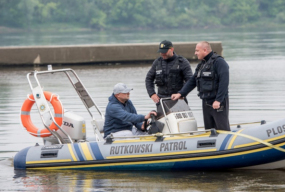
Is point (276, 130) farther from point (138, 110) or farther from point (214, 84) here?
point (138, 110)

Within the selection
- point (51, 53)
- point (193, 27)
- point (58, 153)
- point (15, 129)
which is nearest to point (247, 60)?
point (51, 53)

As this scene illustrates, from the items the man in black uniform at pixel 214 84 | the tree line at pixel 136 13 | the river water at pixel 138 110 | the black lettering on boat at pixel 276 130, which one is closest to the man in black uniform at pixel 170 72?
the man in black uniform at pixel 214 84

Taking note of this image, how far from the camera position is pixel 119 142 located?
27.9 ft

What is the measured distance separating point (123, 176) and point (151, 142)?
1.78 ft

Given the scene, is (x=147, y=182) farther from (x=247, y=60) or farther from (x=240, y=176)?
(x=247, y=60)

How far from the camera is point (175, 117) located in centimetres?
860

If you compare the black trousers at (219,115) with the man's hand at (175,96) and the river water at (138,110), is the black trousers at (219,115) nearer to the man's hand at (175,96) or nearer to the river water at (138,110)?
the man's hand at (175,96)

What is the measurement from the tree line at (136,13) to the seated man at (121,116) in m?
90.7

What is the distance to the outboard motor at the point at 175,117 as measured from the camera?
338 inches

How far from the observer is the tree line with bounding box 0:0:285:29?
329 ft

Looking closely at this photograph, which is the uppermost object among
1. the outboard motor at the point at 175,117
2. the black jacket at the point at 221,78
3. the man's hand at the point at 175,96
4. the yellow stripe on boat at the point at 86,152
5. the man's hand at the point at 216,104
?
the black jacket at the point at 221,78

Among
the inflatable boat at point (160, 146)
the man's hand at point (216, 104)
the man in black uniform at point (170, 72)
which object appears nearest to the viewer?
the inflatable boat at point (160, 146)

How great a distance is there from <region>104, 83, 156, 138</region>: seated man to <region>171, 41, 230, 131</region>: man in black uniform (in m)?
0.74

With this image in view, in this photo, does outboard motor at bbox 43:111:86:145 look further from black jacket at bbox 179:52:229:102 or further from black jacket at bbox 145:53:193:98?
black jacket at bbox 179:52:229:102
